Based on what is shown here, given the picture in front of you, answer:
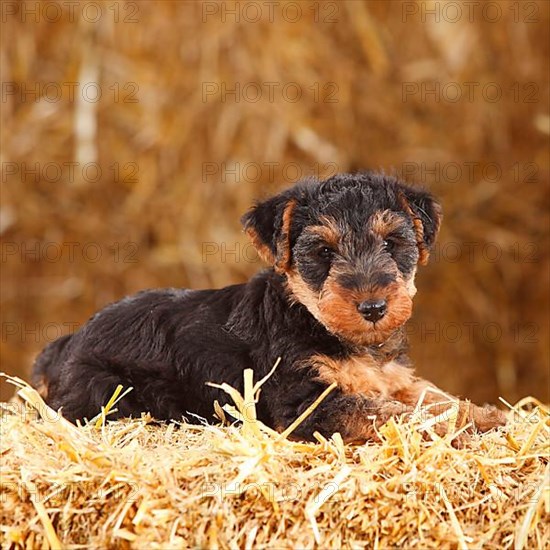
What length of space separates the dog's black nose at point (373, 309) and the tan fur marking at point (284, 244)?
580 mm

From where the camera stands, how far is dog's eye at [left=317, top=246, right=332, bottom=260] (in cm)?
456

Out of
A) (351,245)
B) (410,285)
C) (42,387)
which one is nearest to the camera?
(351,245)

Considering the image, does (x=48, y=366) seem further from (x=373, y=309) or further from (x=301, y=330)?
(x=373, y=309)

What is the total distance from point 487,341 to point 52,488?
5.86 metres

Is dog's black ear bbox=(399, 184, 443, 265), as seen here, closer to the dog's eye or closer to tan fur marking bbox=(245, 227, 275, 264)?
the dog's eye

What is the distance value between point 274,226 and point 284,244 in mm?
146

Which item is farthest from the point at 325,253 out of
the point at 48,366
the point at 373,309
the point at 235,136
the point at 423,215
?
the point at 235,136

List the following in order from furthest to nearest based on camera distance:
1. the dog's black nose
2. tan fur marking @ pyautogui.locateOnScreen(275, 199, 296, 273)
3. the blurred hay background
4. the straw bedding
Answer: the blurred hay background → tan fur marking @ pyautogui.locateOnScreen(275, 199, 296, 273) → the dog's black nose → the straw bedding

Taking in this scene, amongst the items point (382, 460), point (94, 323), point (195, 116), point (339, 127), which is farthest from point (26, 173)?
point (382, 460)

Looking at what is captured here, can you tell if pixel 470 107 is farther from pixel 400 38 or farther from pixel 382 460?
pixel 382 460

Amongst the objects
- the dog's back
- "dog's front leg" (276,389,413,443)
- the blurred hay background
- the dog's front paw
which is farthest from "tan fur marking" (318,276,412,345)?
the blurred hay background

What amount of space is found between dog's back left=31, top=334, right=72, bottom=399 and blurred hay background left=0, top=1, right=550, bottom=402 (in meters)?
3.49

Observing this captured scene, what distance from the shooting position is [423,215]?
483 centimetres

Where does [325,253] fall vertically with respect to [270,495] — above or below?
above
